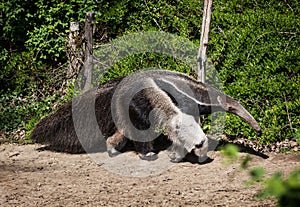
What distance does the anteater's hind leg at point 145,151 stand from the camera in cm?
552

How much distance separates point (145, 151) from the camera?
5.56 metres

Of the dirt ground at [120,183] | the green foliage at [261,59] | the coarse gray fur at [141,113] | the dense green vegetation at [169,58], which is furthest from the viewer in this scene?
the dense green vegetation at [169,58]

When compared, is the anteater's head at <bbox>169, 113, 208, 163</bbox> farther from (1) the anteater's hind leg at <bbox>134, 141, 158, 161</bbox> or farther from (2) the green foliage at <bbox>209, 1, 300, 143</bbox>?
(2) the green foliage at <bbox>209, 1, 300, 143</bbox>

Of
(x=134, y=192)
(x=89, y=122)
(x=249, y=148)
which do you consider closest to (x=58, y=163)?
(x=89, y=122)

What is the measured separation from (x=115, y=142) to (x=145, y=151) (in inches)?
15.9

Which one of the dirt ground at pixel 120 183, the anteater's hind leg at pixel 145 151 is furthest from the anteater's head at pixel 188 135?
the anteater's hind leg at pixel 145 151

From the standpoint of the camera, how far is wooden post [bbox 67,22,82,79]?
772cm

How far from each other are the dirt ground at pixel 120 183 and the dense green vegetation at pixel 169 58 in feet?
4.07

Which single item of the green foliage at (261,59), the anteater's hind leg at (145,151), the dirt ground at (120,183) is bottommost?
the dirt ground at (120,183)

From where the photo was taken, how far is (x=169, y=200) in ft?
13.5

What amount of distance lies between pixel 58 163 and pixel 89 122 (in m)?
0.67

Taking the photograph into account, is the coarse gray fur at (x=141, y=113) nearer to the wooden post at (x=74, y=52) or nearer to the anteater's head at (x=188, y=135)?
the anteater's head at (x=188, y=135)

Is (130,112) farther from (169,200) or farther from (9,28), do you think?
(9,28)

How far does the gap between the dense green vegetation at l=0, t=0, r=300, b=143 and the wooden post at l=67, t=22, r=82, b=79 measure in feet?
0.97
